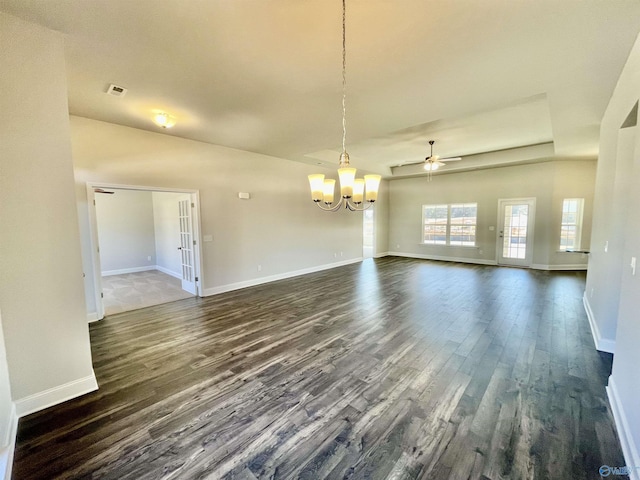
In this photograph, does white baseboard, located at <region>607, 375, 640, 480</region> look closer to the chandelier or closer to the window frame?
the chandelier

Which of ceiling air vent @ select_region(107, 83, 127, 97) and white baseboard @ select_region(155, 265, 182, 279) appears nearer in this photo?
ceiling air vent @ select_region(107, 83, 127, 97)

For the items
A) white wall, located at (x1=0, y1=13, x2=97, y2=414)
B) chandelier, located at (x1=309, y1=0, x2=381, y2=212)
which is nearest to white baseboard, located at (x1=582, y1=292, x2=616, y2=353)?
chandelier, located at (x1=309, y1=0, x2=381, y2=212)

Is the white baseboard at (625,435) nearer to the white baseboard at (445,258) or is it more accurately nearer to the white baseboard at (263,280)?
the white baseboard at (263,280)

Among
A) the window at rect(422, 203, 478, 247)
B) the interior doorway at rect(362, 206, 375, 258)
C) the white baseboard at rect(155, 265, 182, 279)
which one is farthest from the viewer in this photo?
the interior doorway at rect(362, 206, 375, 258)

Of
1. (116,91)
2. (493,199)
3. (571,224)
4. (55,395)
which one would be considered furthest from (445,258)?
(55,395)

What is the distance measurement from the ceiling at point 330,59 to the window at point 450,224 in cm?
426

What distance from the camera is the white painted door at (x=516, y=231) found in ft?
24.6

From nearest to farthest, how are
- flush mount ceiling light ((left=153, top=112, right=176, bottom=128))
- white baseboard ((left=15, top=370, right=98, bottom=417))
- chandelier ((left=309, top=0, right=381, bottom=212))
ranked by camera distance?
white baseboard ((left=15, top=370, right=98, bottom=417)) → chandelier ((left=309, top=0, right=381, bottom=212)) → flush mount ceiling light ((left=153, top=112, right=176, bottom=128))

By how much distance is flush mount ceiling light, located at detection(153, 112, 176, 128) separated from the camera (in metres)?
3.68

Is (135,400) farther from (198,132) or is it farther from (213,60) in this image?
(198,132)

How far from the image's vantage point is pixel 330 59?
2525 millimetres

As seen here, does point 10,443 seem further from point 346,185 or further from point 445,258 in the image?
point 445,258

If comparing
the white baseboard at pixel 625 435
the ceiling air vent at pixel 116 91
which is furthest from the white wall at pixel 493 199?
the ceiling air vent at pixel 116 91

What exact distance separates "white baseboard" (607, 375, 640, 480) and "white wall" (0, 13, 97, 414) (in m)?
3.99
